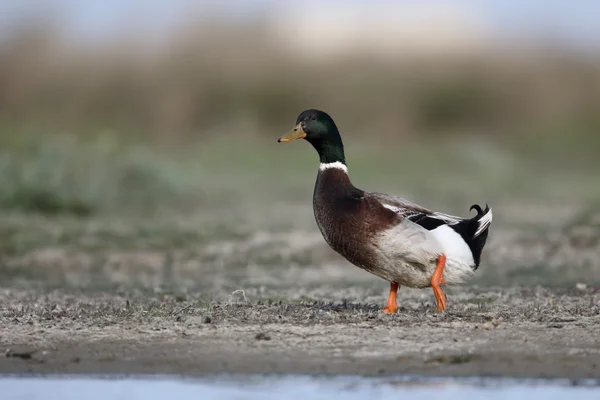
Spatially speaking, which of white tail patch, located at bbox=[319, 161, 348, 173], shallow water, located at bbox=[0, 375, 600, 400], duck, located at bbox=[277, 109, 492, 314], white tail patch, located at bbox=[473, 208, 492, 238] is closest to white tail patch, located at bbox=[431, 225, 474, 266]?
duck, located at bbox=[277, 109, 492, 314]

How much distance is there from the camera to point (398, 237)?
29.9ft

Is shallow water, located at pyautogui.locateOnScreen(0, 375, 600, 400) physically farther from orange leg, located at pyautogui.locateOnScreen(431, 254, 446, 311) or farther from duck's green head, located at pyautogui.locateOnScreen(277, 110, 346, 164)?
duck's green head, located at pyautogui.locateOnScreen(277, 110, 346, 164)

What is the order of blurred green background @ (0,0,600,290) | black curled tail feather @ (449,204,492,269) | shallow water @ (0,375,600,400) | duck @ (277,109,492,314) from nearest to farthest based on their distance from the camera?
shallow water @ (0,375,600,400)
duck @ (277,109,492,314)
black curled tail feather @ (449,204,492,269)
blurred green background @ (0,0,600,290)

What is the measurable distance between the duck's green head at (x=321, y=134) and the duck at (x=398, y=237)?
0.33 m

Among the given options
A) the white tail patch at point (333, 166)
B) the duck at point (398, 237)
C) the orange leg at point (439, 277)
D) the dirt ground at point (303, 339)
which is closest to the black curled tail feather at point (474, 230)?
the duck at point (398, 237)

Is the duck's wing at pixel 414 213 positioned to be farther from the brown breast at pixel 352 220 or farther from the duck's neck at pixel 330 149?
the duck's neck at pixel 330 149

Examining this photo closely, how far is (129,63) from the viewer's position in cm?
3109

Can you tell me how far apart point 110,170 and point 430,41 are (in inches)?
446

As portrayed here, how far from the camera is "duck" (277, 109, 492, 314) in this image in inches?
359

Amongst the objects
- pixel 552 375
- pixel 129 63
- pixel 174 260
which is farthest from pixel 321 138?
pixel 129 63

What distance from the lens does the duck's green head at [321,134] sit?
988 centimetres

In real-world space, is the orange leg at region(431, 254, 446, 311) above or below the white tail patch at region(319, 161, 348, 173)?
below

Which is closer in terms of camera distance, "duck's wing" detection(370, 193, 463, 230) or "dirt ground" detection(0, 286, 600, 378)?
"dirt ground" detection(0, 286, 600, 378)

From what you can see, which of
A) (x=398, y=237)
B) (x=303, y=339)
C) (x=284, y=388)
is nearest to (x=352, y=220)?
(x=398, y=237)
